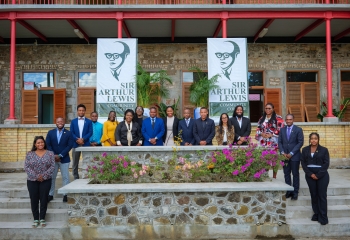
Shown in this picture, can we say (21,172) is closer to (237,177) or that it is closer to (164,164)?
(164,164)

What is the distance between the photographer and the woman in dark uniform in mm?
5508

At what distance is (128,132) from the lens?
693 cm

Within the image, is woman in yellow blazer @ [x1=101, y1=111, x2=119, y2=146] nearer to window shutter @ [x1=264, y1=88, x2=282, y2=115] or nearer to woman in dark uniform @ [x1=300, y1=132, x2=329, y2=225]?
woman in dark uniform @ [x1=300, y1=132, x2=329, y2=225]

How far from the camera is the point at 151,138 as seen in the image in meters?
6.98

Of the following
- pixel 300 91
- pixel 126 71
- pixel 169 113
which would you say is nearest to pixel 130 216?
pixel 169 113

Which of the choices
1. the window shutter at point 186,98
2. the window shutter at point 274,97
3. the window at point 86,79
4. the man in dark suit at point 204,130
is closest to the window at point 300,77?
the window shutter at point 274,97

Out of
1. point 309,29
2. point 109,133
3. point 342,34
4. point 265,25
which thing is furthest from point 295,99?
point 109,133

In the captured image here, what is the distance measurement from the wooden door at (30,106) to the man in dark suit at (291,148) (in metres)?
9.48

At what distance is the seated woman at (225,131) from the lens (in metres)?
7.04

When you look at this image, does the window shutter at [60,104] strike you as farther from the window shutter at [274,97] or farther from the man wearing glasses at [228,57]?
the window shutter at [274,97]

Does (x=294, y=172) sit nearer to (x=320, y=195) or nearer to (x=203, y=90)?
(x=320, y=195)

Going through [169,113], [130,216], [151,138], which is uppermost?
[169,113]

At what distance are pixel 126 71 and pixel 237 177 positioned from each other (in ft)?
16.4

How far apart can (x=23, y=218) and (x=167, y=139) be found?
314 centimetres
